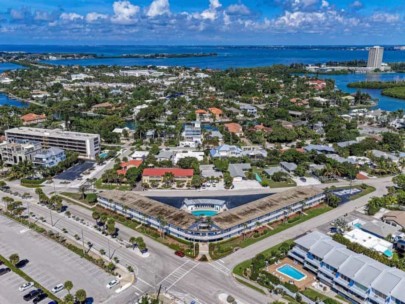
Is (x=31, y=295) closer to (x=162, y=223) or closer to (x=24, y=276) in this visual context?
(x=24, y=276)

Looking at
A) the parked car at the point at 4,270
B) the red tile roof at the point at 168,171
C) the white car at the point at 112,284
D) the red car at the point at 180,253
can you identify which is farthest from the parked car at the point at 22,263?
the red tile roof at the point at 168,171

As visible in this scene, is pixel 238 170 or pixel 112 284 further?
pixel 238 170

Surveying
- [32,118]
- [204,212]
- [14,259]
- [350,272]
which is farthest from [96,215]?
[32,118]

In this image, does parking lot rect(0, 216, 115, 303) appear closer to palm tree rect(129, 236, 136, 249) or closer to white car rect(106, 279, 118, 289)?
white car rect(106, 279, 118, 289)

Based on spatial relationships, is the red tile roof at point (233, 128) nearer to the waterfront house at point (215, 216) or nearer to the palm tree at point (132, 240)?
the waterfront house at point (215, 216)

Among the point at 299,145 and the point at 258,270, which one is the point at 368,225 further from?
the point at 299,145
